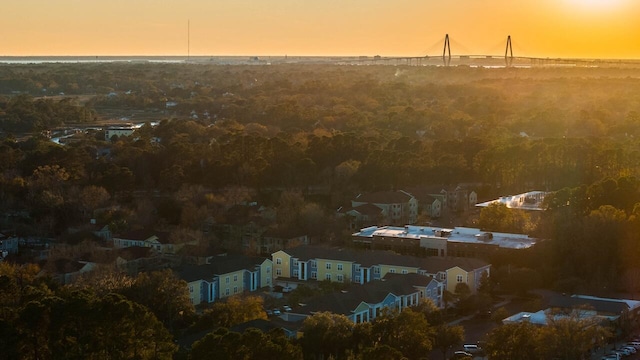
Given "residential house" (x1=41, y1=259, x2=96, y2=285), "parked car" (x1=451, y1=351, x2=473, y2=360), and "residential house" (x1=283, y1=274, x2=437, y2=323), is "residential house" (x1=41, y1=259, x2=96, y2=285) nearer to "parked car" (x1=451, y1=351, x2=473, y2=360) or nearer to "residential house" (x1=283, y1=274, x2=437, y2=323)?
"residential house" (x1=283, y1=274, x2=437, y2=323)

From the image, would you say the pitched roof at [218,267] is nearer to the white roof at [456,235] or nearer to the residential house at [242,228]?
the residential house at [242,228]

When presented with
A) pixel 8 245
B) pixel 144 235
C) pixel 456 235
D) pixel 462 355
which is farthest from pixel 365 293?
pixel 8 245

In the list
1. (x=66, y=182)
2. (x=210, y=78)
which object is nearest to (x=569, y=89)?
(x=210, y=78)

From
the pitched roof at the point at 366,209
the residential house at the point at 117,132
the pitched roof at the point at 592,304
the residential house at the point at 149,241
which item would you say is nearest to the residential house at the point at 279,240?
the residential house at the point at 149,241

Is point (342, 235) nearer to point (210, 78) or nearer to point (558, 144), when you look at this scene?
point (558, 144)

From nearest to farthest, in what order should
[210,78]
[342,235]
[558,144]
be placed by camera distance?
[342,235], [558,144], [210,78]
